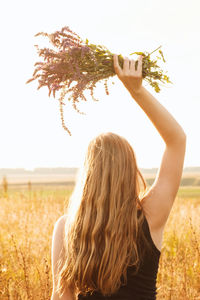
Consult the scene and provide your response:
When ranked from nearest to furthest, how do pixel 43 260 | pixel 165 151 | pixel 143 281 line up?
pixel 143 281 < pixel 165 151 < pixel 43 260

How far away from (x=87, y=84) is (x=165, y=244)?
3.52 meters

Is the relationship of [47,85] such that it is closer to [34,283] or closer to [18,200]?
[34,283]

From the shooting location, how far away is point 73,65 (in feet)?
6.32

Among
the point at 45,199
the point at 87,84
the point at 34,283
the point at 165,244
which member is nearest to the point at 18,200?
the point at 45,199

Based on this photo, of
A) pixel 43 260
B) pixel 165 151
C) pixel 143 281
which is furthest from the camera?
pixel 43 260

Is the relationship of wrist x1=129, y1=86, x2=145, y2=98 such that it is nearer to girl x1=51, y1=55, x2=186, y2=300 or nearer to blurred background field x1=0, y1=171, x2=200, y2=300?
girl x1=51, y1=55, x2=186, y2=300

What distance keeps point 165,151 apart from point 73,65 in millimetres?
710

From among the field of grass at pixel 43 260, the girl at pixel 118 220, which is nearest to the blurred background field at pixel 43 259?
the field of grass at pixel 43 260

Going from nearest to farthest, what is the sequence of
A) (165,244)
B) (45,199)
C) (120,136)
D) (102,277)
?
(102,277)
(120,136)
(165,244)
(45,199)

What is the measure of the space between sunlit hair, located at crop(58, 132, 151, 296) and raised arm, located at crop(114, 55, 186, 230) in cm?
8

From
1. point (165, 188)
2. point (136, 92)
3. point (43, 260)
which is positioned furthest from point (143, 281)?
point (43, 260)

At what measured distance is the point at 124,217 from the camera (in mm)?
1585

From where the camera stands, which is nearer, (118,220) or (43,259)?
(118,220)

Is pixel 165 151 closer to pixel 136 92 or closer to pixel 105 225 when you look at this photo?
pixel 136 92
